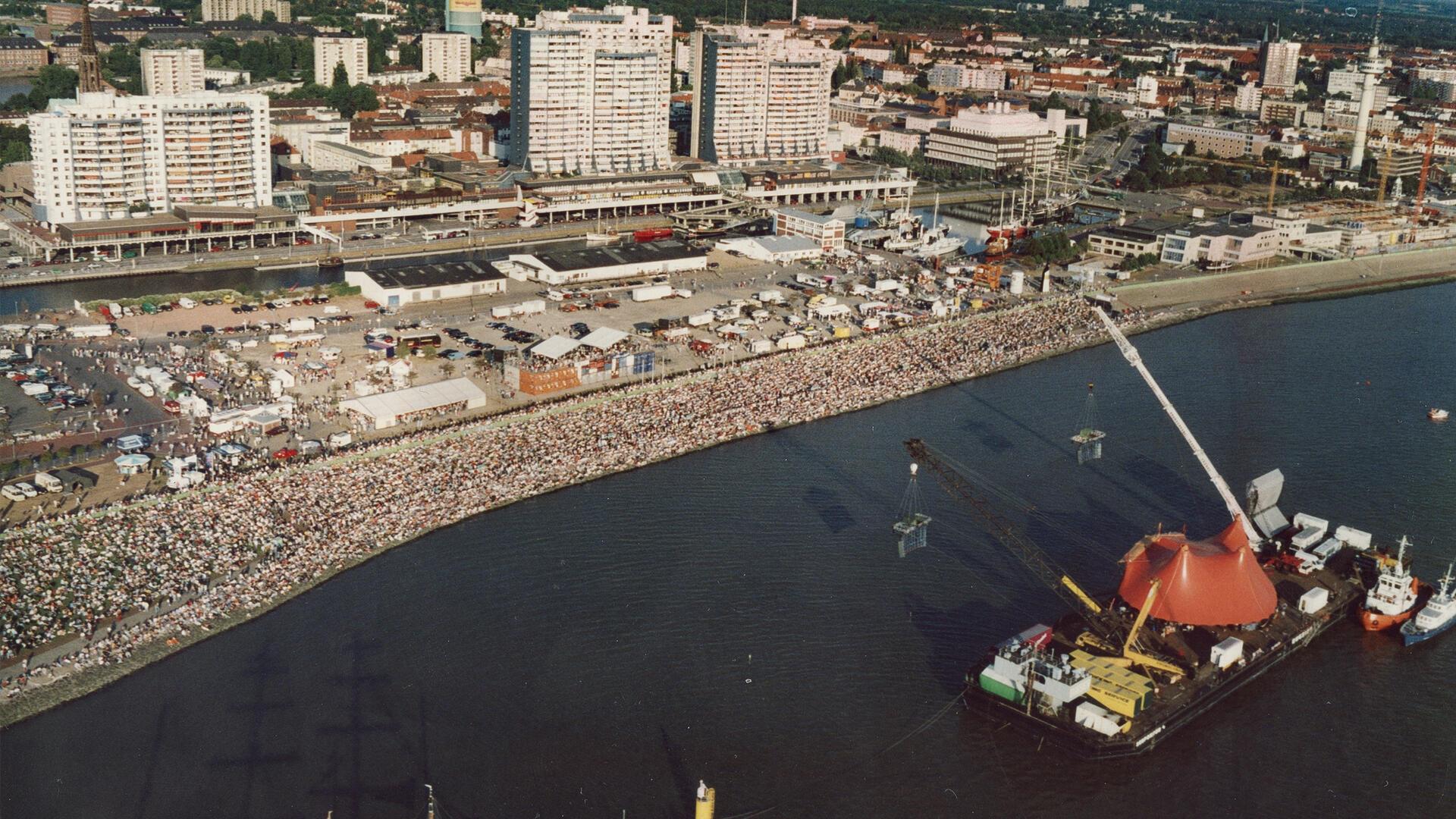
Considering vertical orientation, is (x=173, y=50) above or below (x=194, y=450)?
above

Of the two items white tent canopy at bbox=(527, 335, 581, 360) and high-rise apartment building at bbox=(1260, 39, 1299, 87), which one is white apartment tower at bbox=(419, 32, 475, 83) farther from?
white tent canopy at bbox=(527, 335, 581, 360)

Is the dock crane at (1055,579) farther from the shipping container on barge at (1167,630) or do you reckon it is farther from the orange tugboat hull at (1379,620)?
the orange tugboat hull at (1379,620)

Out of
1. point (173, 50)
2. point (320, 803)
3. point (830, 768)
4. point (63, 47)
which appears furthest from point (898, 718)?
point (63, 47)

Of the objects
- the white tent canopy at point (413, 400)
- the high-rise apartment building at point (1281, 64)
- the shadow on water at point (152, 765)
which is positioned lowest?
the shadow on water at point (152, 765)

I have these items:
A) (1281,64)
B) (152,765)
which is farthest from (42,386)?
(1281,64)

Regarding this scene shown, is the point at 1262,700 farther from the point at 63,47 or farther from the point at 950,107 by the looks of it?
the point at 63,47

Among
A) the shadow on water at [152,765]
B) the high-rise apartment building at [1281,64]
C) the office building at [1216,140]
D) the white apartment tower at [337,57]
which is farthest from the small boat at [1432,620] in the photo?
the high-rise apartment building at [1281,64]
